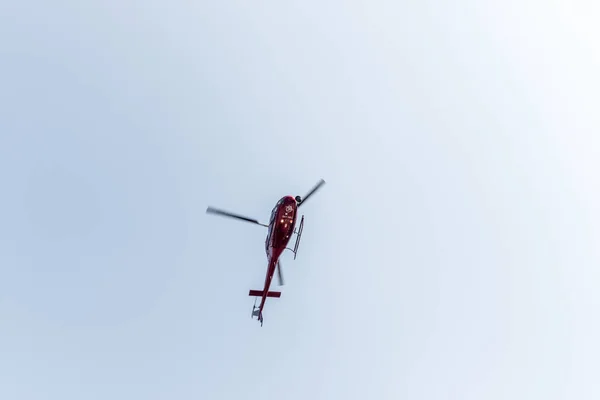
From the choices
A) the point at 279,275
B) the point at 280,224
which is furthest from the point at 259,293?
the point at 280,224

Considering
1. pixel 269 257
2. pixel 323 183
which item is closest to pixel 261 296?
pixel 269 257

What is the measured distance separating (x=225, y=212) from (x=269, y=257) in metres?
5.41

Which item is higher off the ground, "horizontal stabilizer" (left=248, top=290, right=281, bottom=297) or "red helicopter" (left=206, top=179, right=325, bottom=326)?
"red helicopter" (left=206, top=179, right=325, bottom=326)

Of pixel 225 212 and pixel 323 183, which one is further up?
pixel 323 183

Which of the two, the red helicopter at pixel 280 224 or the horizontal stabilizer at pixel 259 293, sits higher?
the red helicopter at pixel 280 224

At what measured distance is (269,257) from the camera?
161ft

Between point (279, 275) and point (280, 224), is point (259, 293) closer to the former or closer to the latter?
point (279, 275)

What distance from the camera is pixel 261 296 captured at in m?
50.4

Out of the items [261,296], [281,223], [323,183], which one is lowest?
[261,296]

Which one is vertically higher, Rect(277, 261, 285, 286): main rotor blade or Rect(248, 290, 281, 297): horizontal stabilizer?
Rect(277, 261, 285, 286): main rotor blade

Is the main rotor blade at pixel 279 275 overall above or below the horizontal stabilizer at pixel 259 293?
above

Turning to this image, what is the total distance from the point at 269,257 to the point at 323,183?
7.27m

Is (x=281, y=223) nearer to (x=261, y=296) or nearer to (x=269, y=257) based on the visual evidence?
(x=269, y=257)

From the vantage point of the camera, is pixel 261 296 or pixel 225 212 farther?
pixel 261 296
